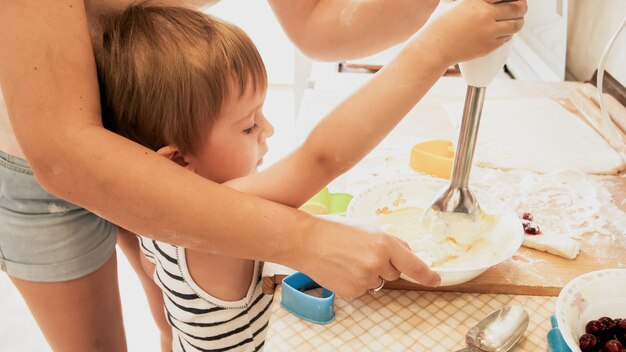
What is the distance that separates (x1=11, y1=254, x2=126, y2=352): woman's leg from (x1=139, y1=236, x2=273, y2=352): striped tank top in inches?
7.2

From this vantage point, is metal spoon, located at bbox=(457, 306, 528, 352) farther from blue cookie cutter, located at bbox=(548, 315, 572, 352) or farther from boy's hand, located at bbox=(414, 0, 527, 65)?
boy's hand, located at bbox=(414, 0, 527, 65)

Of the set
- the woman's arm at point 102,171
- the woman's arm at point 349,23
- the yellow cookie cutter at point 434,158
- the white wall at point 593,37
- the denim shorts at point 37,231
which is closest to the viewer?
the woman's arm at point 102,171

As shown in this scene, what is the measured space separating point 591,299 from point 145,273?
2.87ft

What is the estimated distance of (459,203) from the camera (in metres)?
0.77

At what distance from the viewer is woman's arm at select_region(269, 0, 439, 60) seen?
917 millimetres

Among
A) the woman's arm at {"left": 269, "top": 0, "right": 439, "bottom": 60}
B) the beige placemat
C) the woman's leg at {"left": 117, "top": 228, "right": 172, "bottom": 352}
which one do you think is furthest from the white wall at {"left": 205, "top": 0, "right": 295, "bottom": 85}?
the beige placemat

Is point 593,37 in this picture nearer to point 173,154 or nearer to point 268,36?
point 173,154

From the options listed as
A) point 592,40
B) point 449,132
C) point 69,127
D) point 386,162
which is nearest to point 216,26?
point 69,127

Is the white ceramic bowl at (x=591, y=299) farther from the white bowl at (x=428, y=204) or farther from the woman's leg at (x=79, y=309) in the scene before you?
the woman's leg at (x=79, y=309)

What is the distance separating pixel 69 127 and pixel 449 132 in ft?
2.97

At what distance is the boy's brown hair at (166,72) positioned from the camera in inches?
25.8

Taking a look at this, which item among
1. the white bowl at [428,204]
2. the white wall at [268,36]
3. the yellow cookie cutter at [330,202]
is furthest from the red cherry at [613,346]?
the white wall at [268,36]

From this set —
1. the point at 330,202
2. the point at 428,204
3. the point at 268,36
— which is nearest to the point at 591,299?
the point at 428,204

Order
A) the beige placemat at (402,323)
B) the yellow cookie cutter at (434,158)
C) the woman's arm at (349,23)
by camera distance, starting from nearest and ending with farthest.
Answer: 1. the beige placemat at (402,323)
2. the woman's arm at (349,23)
3. the yellow cookie cutter at (434,158)
